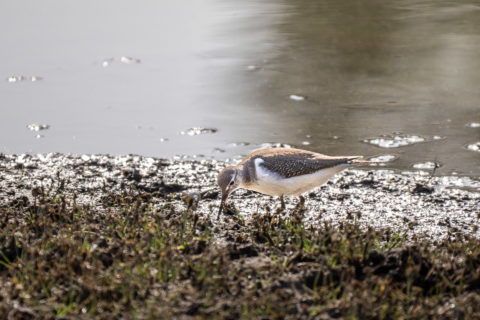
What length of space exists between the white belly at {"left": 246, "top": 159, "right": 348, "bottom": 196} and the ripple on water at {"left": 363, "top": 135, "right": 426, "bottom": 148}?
5.64ft

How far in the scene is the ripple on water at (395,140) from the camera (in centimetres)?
811

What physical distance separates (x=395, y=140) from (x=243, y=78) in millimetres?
2741

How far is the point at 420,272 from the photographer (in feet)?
15.4

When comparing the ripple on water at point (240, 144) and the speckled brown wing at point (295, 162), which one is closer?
A: the speckled brown wing at point (295, 162)

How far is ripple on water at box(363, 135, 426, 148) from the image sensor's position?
8.11 m

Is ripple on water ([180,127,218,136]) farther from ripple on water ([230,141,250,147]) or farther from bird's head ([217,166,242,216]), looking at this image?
bird's head ([217,166,242,216])

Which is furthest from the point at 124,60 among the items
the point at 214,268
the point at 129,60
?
the point at 214,268

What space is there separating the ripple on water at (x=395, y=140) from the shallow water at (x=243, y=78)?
23mm

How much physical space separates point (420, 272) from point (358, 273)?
0.40 m

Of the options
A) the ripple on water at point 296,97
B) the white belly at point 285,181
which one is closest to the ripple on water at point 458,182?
the white belly at point 285,181

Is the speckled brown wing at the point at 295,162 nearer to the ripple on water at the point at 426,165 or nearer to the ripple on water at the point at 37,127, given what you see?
the ripple on water at the point at 426,165

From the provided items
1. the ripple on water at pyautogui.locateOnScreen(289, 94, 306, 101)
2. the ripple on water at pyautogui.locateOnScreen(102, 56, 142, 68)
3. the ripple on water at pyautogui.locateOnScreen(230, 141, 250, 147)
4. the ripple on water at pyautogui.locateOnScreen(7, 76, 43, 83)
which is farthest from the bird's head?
the ripple on water at pyautogui.locateOnScreen(102, 56, 142, 68)

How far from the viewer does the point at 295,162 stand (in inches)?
257

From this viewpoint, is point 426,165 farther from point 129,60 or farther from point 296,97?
point 129,60
